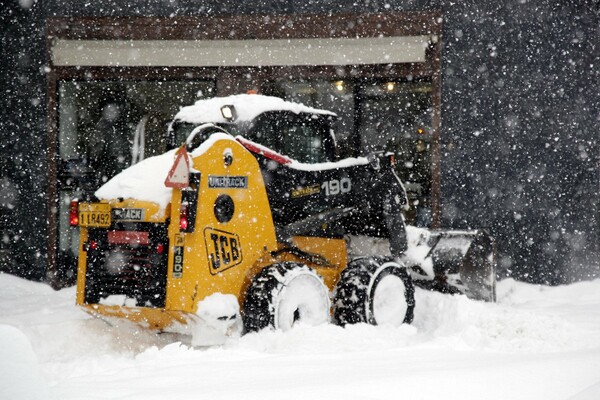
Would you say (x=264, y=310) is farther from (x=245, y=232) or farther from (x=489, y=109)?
(x=489, y=109)

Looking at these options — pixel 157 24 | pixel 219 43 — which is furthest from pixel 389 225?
pixel 157 24

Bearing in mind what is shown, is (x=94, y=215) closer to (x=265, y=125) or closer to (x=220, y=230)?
(x=220, y=230)

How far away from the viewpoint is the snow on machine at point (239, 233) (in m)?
6.17

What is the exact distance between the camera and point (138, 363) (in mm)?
5711

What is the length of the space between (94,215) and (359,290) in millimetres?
2657

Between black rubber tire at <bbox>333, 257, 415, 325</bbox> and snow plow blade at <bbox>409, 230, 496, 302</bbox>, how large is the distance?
1132 mm

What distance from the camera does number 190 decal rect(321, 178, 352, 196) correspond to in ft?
25.1

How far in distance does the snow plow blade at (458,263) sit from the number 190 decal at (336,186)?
1.33 m

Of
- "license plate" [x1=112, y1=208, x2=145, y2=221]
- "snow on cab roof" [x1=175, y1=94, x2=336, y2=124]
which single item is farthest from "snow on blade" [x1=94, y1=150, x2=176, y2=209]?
"snow on cab roof" [x1=175, y1=94, x2=336, y2=124]

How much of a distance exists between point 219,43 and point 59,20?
2.68m

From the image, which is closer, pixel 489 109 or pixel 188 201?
pixel 188 201

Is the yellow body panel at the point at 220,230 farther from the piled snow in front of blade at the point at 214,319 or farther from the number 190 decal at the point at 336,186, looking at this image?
the number 190 decal at the point at 336,186

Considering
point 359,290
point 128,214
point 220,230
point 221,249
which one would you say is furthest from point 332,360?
point 128,214

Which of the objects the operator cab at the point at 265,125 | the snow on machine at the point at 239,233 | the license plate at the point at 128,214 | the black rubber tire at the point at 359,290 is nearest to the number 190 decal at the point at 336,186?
the snow on machine at the point at 239,233
